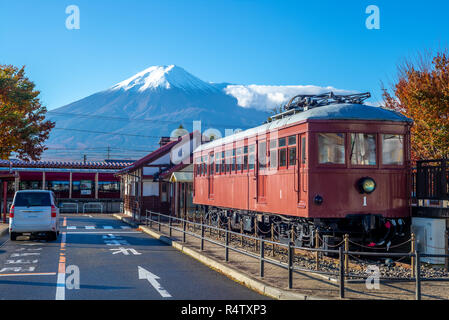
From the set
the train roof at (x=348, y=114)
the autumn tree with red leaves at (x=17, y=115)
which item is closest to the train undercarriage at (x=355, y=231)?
the train roof at (x=348, y=114)

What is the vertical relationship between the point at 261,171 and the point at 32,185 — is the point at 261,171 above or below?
above

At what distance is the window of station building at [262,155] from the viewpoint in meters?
16.4

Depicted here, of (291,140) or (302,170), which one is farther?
(291,140)

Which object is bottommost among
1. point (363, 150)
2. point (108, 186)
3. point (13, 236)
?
point (13, 236)

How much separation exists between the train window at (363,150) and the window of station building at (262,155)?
3404 mm

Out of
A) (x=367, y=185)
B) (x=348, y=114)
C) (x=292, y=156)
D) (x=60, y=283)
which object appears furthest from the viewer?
(x=292, y=156)

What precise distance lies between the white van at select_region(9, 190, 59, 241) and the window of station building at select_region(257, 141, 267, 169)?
25.5 ft

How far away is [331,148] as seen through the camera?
13672mm

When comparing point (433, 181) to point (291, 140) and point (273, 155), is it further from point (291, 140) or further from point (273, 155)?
point (273, 155)

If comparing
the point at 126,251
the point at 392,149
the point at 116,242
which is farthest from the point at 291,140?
the point at 116,242

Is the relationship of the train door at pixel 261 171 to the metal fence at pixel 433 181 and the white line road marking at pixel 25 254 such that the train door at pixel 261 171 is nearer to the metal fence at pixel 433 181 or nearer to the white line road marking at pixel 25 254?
the metal fence at pixel 433 181

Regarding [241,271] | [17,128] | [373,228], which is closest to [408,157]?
[373,228]

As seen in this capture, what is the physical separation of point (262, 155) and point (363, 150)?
12.4 feet
